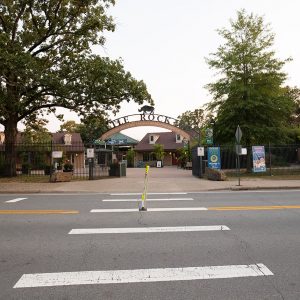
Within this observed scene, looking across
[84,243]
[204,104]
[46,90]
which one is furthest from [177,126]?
[84,243]

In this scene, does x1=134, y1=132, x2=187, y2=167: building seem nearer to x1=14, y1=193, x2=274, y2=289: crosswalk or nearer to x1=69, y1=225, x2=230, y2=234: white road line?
x1=69, y1=225, x2=230, y2=234: white road line

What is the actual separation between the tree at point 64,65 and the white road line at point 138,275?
53.8 ft

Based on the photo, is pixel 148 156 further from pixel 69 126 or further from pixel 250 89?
pixel 250 89

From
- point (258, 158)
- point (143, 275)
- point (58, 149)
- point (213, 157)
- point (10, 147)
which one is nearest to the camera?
point (143, 275)

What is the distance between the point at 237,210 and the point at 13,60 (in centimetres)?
1364

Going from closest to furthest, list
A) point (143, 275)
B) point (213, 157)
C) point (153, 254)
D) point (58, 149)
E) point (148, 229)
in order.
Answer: point (143, 275) → point (153, 254) → point (148, 229) → point (213, 157) → point (58, 149)

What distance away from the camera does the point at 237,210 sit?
9.58 meters

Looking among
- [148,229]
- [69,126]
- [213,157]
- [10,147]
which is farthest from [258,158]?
[69,126]

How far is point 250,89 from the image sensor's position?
23.1m

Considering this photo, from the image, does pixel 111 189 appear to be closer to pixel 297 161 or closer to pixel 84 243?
pixel 84 243

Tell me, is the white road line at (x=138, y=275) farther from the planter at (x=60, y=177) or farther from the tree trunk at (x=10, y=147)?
the tree trunk at (x=10, y=147)

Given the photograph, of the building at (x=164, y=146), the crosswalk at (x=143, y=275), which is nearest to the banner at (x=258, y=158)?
the crosswalk at (x=143, y=275)

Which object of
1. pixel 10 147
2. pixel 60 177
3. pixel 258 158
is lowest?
pixel 60 177

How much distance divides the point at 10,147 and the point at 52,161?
112 inches
